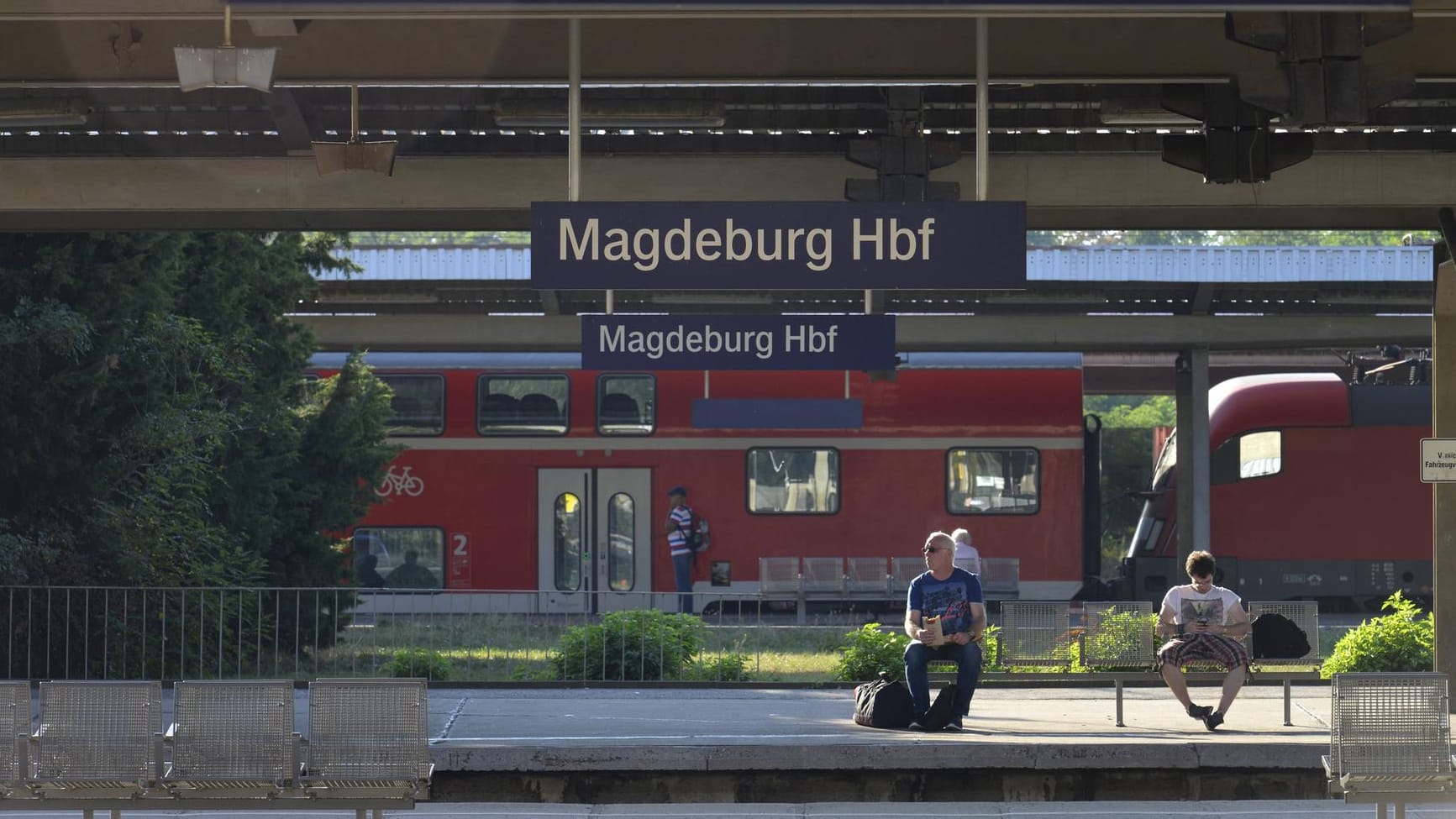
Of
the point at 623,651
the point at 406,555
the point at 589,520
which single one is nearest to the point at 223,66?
the point at 623,651

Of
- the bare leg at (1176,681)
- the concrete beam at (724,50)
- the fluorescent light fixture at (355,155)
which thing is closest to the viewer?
the concrete beam at (724,50)

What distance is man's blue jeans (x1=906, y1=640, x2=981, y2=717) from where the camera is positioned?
1180 cm

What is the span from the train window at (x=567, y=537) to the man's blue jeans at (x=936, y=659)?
41.2 feet

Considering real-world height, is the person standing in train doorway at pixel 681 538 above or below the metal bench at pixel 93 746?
above

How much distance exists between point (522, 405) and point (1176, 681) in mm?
13813

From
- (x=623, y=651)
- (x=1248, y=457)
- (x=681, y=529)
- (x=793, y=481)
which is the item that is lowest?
(x=623, y=651)

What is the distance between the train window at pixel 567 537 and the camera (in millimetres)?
24078

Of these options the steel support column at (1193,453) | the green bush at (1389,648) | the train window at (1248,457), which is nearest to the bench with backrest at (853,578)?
the steel support column at (1193,453)

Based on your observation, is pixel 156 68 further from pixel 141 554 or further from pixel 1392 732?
pixel 1392 732

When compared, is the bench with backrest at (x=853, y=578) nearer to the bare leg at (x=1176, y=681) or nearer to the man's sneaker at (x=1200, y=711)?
the bare leg at (x=1176, y=681)

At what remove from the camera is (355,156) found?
10.7 m

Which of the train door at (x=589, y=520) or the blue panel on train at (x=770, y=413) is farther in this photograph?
the train door at (x=589, y=520)

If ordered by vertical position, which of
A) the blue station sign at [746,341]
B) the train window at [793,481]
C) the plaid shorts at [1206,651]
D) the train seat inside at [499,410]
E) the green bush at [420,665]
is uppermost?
the train seat inside at [499,410]

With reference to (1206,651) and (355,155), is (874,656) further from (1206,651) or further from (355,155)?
(355,155)
